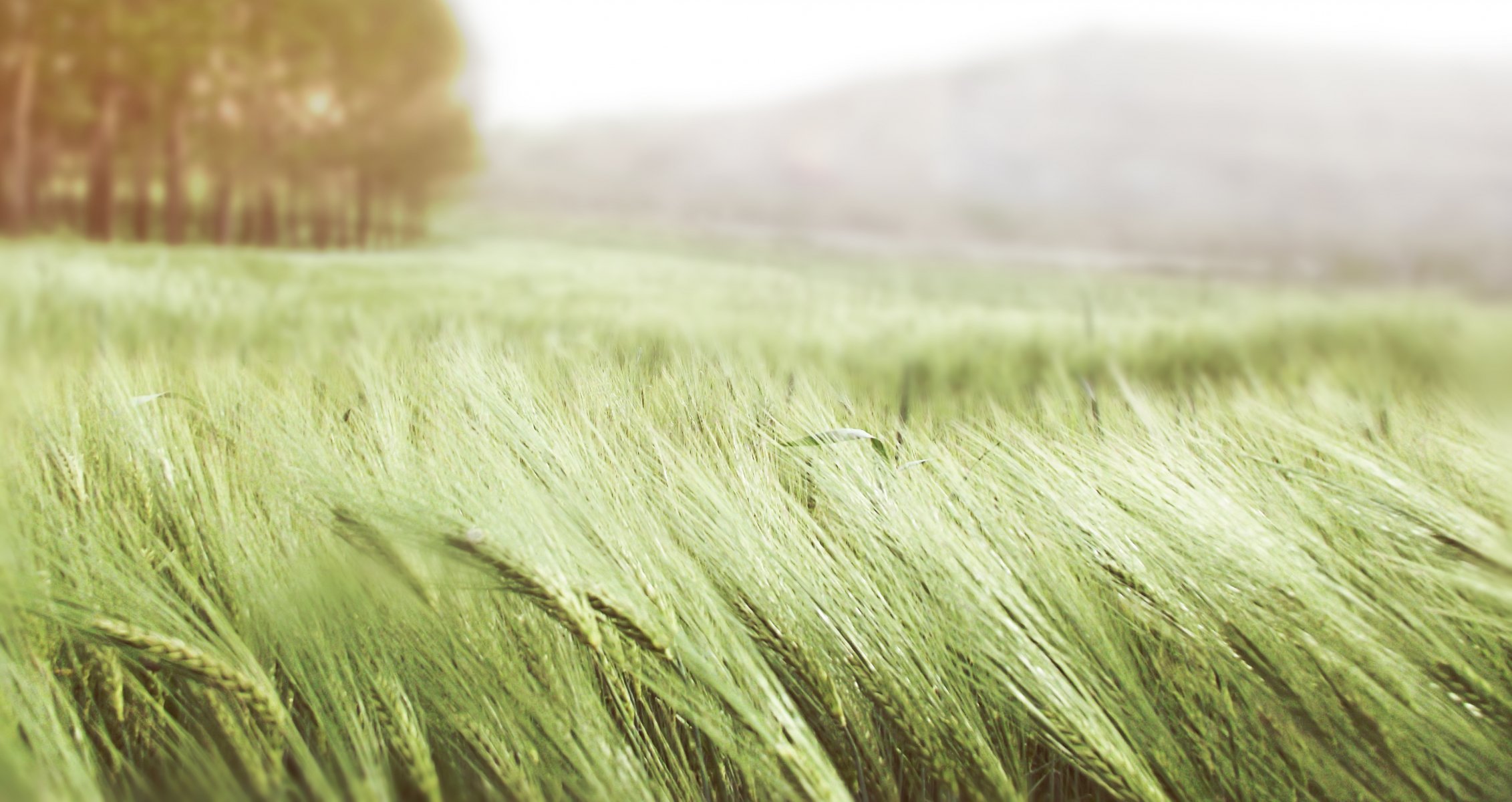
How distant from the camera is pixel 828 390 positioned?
1.44ft

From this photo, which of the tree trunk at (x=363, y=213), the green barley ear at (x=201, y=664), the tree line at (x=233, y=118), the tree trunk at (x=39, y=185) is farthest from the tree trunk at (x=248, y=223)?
the green barley ear at (x=201, y=664)

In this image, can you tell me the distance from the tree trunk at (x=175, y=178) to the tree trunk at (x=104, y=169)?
7 cm

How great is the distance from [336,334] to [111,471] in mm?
369

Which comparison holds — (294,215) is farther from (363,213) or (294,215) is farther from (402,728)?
(402,728)

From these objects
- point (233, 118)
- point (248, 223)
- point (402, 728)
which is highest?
point (233, 118)

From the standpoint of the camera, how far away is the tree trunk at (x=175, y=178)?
1.03 meters

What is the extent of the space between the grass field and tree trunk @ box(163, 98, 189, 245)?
33.0 inches

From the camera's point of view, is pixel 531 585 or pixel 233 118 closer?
pixel 531 585

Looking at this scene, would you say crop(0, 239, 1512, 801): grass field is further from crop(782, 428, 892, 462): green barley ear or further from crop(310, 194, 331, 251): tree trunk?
crop(310, 194, 331, 251): tree trunk

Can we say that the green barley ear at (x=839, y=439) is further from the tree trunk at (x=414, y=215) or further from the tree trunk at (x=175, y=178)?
the tree trunk at (x=175, y=178)

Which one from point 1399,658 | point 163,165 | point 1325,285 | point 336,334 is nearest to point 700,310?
point 336,334

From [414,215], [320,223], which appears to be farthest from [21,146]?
[414,215]

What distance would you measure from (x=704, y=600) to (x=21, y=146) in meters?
1.34

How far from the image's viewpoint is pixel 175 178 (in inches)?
41.5
